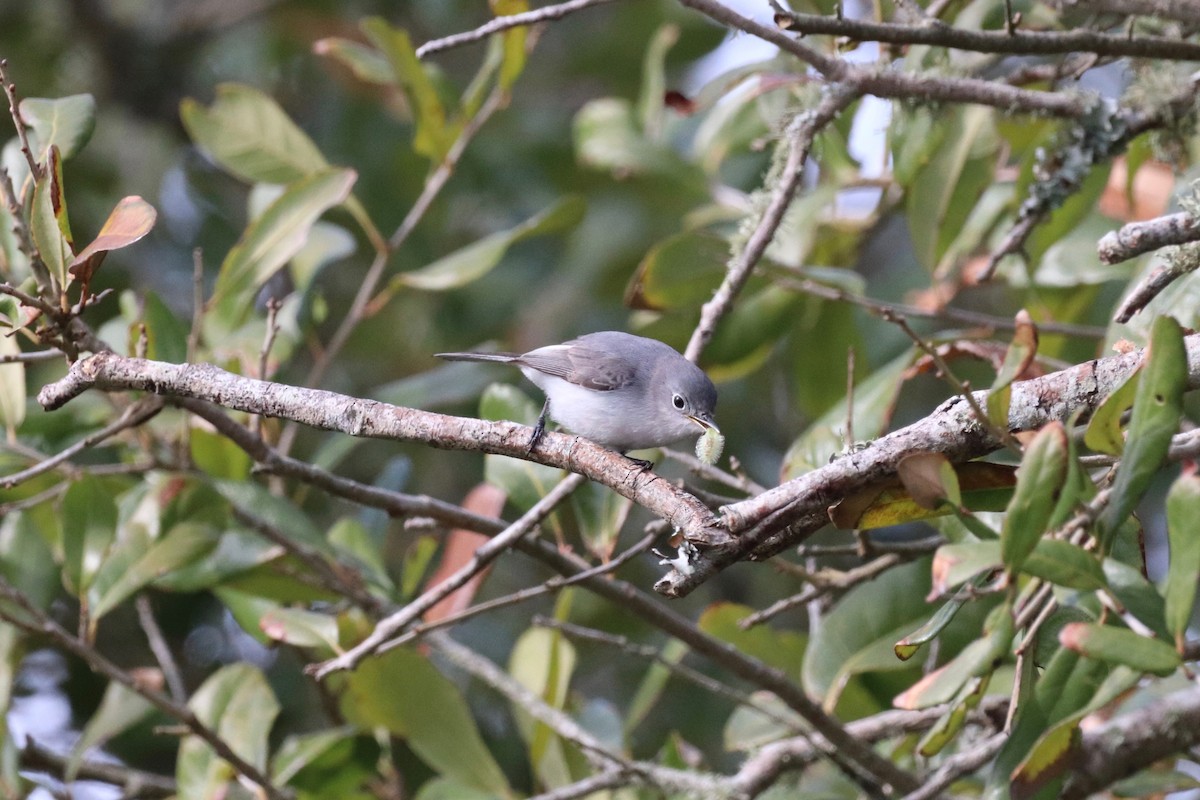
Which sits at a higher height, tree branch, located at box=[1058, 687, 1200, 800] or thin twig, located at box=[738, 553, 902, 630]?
thin twig, located at box=[738, 553, 902, 630]

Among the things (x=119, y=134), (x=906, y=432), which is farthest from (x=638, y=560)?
(x=906, y=432)

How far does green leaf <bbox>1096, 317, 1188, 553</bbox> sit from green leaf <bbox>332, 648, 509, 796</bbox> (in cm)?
205

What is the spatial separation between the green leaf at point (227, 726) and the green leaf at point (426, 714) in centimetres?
22

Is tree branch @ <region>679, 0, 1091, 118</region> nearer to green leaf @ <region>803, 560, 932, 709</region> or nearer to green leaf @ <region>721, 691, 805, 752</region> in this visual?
green leaf @ <region>803, 560, 932, 709</region>

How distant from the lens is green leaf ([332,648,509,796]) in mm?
3146

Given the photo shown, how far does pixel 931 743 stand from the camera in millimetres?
1894

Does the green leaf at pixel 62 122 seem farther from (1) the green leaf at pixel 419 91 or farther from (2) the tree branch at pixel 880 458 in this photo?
(2) the tree branch at pixel 880 458

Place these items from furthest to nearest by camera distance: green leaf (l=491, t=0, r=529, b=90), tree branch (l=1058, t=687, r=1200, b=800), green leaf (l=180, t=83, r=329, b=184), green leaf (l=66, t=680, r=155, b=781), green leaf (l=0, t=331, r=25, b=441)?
green leaf (l=180, t=83, r=329, b=184) < green leaf (l=491, t=0, r=529, b=90) < green leaf (l=66, t=680, r=155, b=781) < green leaf (l=0, t=331, r=25, b=441) < tree branch (l=1058, t=687, r=1200, b=800)

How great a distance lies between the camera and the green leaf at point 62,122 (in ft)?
7.68

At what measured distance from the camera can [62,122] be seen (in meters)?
2.37

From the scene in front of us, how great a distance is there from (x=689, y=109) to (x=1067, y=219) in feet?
3.54

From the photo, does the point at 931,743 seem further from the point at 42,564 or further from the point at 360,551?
the point at 42,564

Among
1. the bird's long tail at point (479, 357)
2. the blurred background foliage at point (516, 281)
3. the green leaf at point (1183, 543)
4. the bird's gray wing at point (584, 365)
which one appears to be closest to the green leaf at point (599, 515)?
the blurred background foliage at point (516, 281)

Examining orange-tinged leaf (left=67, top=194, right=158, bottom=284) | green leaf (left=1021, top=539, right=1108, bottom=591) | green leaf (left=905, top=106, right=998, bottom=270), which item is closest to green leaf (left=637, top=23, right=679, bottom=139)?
green leaf (left=905, top=106, right=998, bottom=270)
